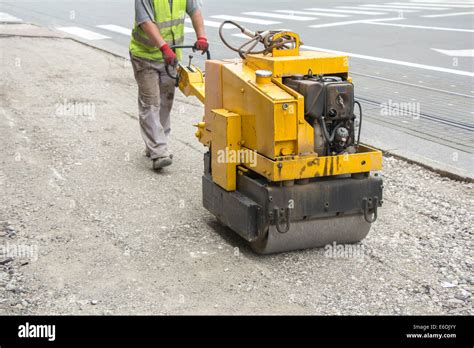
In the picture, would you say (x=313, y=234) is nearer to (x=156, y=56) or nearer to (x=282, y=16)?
(x=156, y=56)

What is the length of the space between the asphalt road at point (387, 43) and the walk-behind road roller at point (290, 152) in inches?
94.5

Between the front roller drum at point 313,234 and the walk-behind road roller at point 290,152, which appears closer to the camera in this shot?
the walk-behind road roller at point 290,152

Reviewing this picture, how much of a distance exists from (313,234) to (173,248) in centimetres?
102

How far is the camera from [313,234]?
5.21 metres

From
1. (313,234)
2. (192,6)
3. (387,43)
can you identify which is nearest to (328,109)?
(313,234)

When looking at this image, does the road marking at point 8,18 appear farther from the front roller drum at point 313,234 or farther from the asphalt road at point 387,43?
the front roller drum at point 313,234

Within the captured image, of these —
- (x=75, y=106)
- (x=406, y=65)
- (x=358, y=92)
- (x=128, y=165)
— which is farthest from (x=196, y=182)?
(x=406, y=65)

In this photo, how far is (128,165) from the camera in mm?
7527

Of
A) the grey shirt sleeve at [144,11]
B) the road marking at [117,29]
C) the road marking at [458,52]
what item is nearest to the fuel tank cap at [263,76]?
the grey shirt sleeve at [144,11]

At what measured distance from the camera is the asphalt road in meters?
8.59

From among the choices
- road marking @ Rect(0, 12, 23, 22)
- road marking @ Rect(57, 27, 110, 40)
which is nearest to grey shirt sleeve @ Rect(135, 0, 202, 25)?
road marking @ Rect(57, 27, 110, 40)

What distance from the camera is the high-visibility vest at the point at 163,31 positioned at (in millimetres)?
7055

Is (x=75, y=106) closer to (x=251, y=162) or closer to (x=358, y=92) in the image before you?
(x=358, y=92)

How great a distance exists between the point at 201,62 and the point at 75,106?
164 inches
